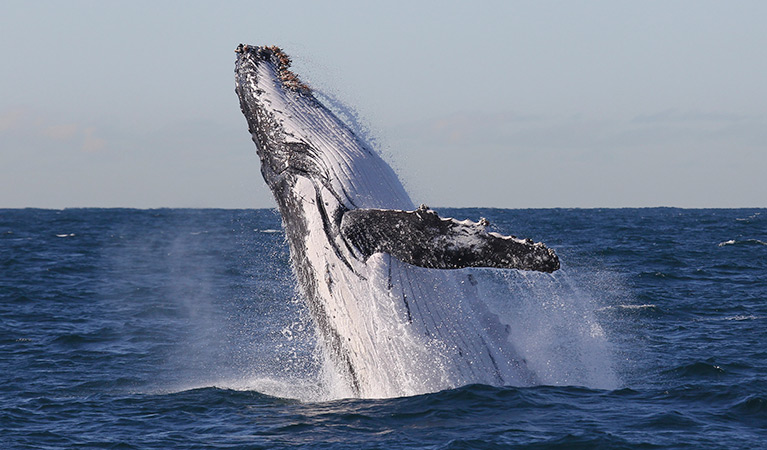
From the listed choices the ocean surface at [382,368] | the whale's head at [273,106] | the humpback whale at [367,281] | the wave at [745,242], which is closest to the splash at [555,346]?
the ocean surface at [382,368]

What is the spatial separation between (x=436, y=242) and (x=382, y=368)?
6.97 ft

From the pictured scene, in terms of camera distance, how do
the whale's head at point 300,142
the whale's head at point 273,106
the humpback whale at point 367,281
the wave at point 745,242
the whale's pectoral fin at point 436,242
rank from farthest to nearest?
1. the wave at point 745,242
2. the whale's head at point 273,106
3. the whale's head at point 300,142
4. the humpback whale at point 367,281
5. the whale's pectoral fin at point 436,242

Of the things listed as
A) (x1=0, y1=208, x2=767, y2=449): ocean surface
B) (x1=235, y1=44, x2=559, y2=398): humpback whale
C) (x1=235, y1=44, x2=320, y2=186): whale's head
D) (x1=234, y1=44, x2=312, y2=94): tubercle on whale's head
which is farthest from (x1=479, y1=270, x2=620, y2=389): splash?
(x1=234, y1=44, x2=312, y2=94): tubercle on whale's head

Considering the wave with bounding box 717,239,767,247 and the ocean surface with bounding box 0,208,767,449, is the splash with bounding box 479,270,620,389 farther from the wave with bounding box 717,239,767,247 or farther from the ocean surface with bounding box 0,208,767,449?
the wave with bounding box 717,239,767,247

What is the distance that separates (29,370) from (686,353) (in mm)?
11469

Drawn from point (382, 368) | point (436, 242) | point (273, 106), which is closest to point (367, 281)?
point (382, 368)

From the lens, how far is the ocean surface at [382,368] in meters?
9.83

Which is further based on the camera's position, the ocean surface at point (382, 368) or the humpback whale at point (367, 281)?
the humpback whale at point (367, 281)

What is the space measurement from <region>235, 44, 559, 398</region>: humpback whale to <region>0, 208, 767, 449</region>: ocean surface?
1.11 feet

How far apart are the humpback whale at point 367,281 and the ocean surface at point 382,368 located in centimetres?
34

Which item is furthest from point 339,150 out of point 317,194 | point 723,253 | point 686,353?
point 723,253

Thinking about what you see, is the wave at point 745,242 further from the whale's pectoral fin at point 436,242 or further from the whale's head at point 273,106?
the whale's pectoral fin at point 436,242

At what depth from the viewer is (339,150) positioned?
10828 millimetres

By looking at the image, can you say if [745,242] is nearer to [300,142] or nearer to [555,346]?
[555,346]
